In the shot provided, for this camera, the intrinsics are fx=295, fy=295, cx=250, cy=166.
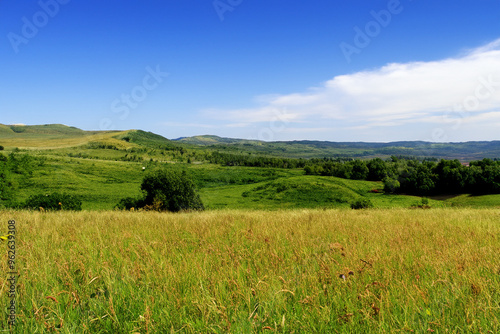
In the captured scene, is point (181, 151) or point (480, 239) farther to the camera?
point (181, 151)

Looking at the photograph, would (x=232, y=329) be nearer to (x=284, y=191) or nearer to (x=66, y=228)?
(x=66, y=228)

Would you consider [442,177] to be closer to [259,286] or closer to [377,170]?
[377,170]

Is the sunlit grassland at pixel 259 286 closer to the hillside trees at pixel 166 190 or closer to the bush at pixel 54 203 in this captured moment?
the bush at pixel 54 203

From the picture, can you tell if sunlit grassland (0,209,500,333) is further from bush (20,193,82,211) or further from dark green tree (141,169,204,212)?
dark green tree (141,169,204,212)

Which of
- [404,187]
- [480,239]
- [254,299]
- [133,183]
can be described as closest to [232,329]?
[254,299]

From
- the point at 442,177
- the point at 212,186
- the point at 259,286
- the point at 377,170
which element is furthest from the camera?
the point at 377,170

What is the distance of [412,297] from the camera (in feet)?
8.58

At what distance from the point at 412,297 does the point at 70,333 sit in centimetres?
280

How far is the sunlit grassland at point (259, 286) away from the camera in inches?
94.3

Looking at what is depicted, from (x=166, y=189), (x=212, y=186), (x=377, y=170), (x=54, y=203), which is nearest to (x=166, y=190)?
(x=166, y=189)

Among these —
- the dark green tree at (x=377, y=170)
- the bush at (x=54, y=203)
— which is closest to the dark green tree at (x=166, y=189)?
the bush at (x=54, y=203)

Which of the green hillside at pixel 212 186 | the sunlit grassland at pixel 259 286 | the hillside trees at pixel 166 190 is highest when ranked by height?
the sunlit grassland at pixel 259 286

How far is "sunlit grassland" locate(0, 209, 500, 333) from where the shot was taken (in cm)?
240

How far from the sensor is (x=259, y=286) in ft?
9.73
